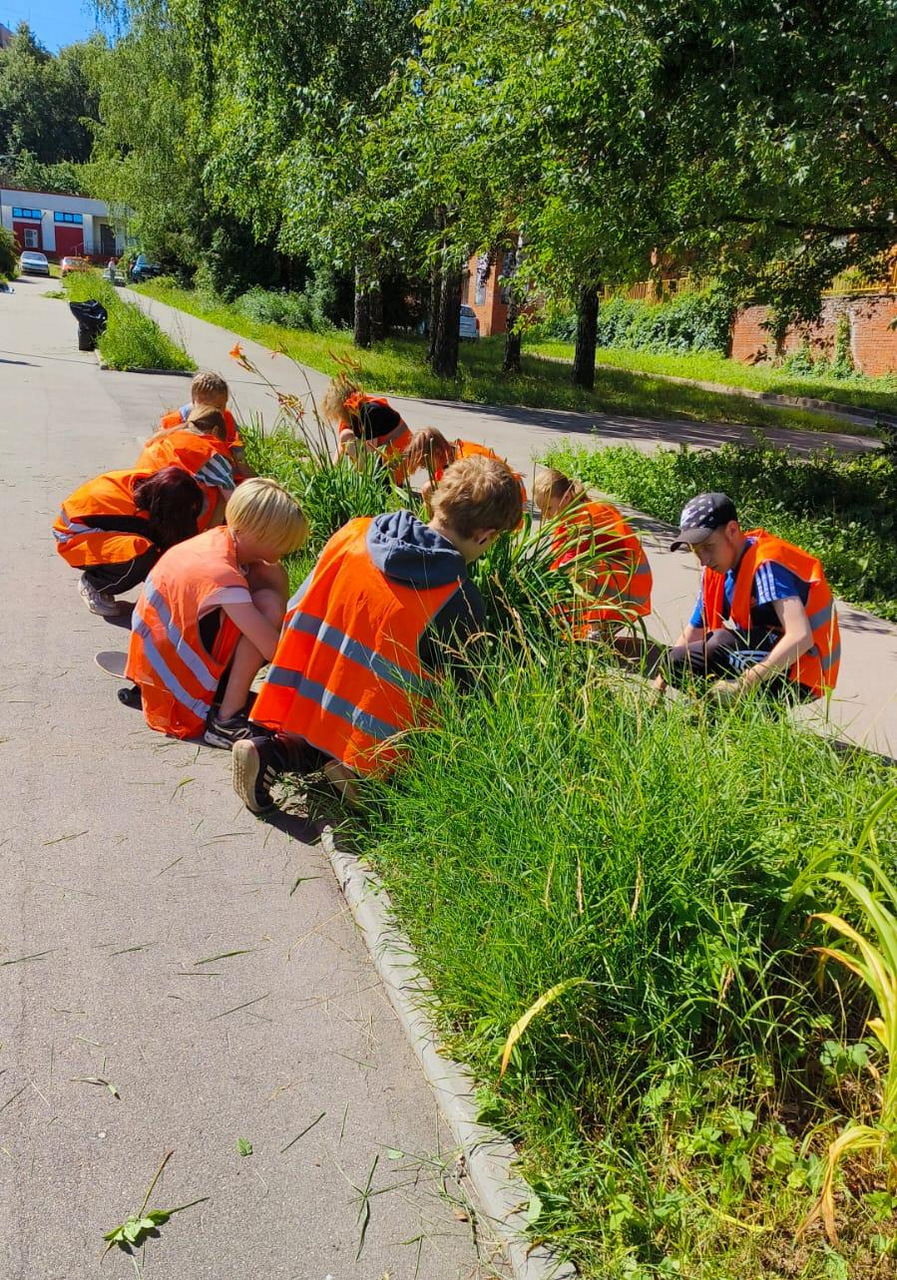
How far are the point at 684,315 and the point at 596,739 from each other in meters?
36.2

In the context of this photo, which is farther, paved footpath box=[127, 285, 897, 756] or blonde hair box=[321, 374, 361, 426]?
blonde hair box=[321, 374, 361, 426]

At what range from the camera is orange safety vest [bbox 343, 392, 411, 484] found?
5.91 m

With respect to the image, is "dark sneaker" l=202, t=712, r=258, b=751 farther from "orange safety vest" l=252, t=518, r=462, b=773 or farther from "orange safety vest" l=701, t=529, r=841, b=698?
"orange safety vest" l=701, t=529, r=841, b=698

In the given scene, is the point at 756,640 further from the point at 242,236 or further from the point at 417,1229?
the point at 242,236

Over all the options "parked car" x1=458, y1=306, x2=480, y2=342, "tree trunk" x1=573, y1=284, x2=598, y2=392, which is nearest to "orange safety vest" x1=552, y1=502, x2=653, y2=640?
"tree trunk" x1=573, y1=284, x2=598, y2=392

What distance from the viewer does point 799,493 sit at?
33.2 ft

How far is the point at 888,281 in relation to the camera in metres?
13.2

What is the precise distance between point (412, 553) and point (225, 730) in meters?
1.41

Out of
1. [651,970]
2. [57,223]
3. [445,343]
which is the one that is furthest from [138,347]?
[57,223]

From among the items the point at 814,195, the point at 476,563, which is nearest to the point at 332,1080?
the point at 476,563

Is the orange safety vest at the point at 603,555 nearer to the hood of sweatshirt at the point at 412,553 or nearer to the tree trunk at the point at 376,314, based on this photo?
the hood of sweatshirt at the point at 412,553

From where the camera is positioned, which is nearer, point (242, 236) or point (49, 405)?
point (49, 405)

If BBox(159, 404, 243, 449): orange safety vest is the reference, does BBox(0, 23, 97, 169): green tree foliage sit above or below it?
above

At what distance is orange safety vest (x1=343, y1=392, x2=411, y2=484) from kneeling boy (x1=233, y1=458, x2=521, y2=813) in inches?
82.9
